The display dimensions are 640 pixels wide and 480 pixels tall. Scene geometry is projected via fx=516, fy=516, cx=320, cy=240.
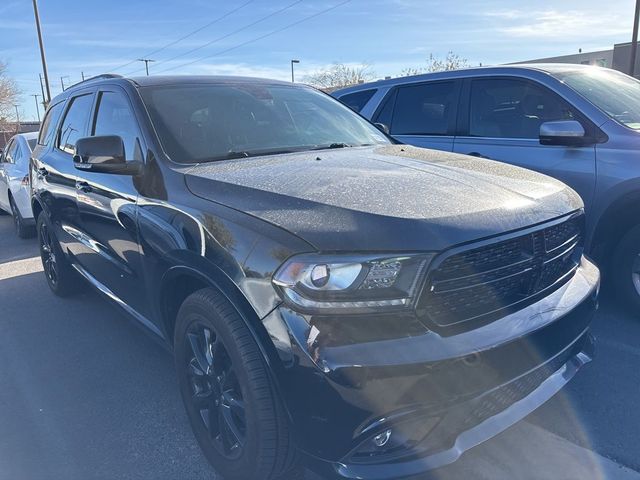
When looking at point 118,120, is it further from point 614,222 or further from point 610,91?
point 610,91

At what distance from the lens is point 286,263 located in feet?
6.19

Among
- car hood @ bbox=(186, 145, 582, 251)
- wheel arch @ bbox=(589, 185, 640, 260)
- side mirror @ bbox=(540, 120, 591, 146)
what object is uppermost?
side mirror @ bbox=(540, 120, 591, 146)

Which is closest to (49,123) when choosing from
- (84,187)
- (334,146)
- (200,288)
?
(84,187)

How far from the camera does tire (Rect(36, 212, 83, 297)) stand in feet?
15.6

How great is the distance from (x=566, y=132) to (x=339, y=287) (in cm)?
272

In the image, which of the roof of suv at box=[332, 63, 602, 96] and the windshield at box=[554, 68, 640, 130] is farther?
the roof of suv at box=[332, 63, 602, 96]

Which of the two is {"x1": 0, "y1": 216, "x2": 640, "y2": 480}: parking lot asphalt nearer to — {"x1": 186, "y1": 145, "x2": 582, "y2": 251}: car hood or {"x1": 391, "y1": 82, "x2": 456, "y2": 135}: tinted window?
{"x1": 186, "y1": 145, "x2": 582, "y2": 251}: car hood

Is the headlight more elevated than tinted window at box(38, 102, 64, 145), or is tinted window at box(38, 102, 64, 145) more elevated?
tinted window at box(38, 102, 64, 145)

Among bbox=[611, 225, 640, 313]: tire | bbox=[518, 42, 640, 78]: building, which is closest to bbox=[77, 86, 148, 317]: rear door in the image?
bbox=[611, 225, 640, 313]: tire

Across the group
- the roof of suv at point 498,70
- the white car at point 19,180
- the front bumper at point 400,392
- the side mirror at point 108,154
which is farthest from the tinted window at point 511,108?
the white car at point 19,180

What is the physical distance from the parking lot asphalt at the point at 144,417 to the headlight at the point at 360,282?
3.55 ft

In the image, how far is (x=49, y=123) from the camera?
16.6ft

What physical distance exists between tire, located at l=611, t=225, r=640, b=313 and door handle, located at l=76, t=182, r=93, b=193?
378cm

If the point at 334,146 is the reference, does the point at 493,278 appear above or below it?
below
